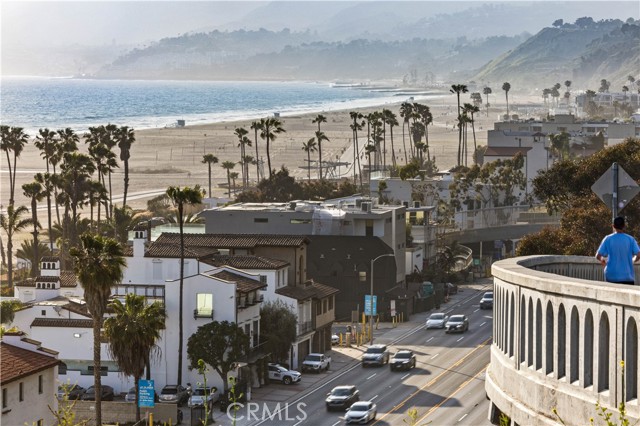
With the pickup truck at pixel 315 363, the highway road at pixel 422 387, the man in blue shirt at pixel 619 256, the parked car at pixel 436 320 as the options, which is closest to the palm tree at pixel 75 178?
the parked car at pixel 436 320

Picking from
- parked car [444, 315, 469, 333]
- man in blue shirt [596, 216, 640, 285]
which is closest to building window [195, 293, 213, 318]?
parked car [444, 315, 469, 333]

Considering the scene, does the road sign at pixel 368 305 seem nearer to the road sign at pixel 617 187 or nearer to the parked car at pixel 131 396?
the parked car at pixel 131 396

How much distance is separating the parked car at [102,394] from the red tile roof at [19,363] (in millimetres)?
14089

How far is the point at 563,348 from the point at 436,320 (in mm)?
71761

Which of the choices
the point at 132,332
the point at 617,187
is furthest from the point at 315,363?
the point at 617,187

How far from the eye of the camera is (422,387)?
240ft

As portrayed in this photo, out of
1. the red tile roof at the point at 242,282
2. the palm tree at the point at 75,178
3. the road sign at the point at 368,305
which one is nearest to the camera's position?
the red tile roof at the point at 242,282

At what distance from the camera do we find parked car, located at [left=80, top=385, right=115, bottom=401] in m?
69.2

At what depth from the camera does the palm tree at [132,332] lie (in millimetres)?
64375

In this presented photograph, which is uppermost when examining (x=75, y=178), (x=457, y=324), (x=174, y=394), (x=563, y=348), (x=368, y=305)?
(x=563, y=348)

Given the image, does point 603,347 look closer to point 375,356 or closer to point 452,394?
point 452,394

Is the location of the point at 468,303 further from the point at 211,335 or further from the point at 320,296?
the point at 211,335

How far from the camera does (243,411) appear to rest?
67.8 m

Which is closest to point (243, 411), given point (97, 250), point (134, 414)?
point (134, 414)
